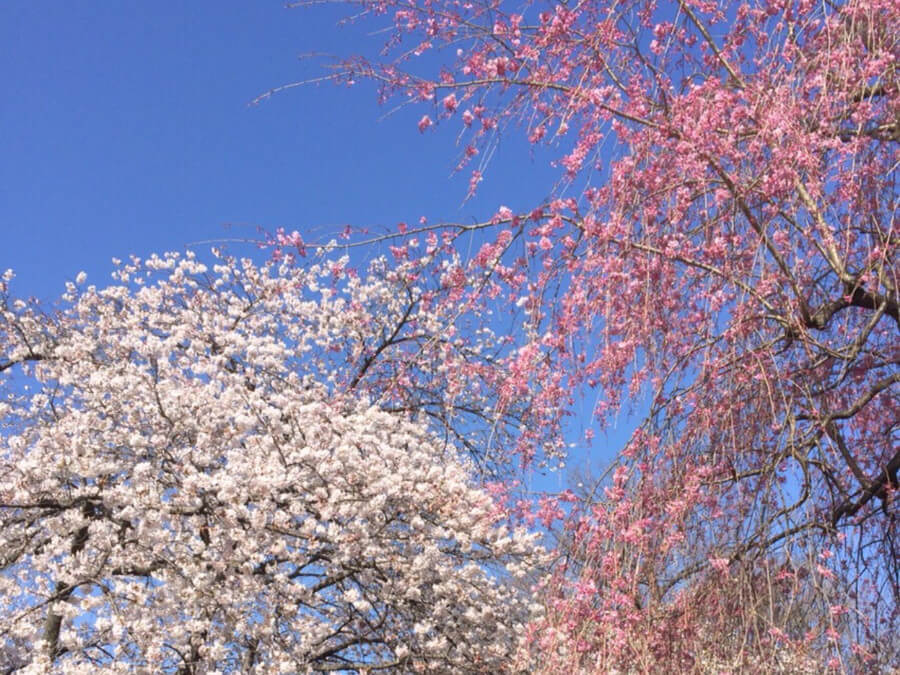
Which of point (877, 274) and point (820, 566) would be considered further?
point (877, 274)

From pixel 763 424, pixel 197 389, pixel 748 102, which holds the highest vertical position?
pixel 197 389

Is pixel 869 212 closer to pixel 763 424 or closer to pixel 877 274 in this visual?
pixel 877 274

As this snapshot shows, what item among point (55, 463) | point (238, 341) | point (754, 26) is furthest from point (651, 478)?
point (238, 341)

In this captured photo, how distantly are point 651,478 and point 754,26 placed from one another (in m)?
1.72

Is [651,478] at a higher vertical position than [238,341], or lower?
lower

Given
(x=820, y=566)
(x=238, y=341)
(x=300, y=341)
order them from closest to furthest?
1. (x=820, y=566)
2. (x=238, y=341)
3. (x=300, y=341)

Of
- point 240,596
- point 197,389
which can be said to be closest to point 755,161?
point 240,596

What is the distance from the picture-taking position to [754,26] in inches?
113

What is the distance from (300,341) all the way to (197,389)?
7.40 feet

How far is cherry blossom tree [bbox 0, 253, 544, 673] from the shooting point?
448 cm

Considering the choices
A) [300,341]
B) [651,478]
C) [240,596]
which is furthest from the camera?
[300,341]

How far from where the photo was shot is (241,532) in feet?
14.8

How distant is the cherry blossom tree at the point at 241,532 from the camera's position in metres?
4.48

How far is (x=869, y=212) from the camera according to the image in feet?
8.50
